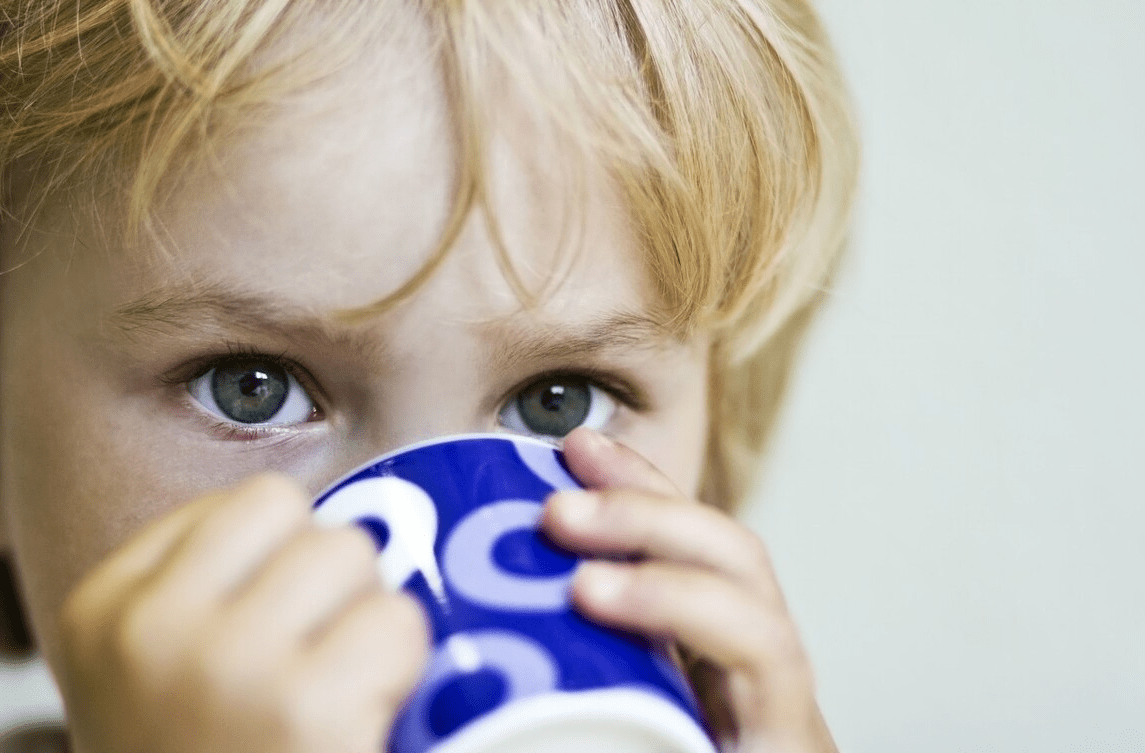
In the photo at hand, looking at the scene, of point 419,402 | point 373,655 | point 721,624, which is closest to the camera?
point 373,655

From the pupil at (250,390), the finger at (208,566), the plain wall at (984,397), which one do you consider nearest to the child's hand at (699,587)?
the finger at (208,566)

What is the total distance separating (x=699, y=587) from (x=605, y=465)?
75 millimetres

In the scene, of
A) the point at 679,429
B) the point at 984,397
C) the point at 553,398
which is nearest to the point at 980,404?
the point at 984,397

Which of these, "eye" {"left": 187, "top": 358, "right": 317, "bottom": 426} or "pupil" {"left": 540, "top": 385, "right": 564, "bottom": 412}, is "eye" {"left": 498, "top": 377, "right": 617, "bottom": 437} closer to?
"pupil" {"left": 540, "top": 385, "right": 564, "bottom": 412}

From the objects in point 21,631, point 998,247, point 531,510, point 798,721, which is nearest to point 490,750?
point 531,510

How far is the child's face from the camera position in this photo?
551 millimetres

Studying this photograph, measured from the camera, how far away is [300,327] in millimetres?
568

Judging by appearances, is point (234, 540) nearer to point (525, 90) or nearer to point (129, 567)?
point (129, 567)

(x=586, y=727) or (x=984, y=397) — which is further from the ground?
(x=586, y=727)

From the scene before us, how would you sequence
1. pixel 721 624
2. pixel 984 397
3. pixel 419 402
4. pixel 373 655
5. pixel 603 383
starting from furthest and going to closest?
pixel 984 397 < pixel 603 383 < pixel 419 402 < pixel 721 624 < pixel 373 655

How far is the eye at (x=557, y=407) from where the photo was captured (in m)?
0.65

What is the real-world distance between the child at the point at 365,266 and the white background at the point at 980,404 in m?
0.45

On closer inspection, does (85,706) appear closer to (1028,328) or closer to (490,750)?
(490,750)

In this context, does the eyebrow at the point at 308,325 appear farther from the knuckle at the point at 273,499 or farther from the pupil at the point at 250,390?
the knuckle at the point at 273,499
